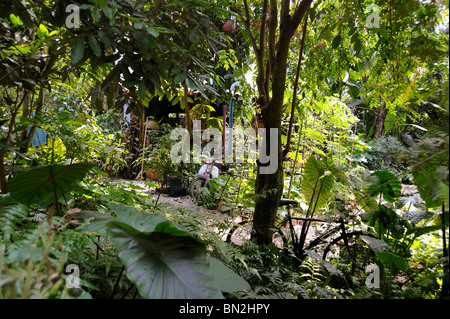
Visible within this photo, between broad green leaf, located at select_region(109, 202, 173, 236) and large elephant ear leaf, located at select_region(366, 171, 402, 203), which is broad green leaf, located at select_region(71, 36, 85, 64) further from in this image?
large elephant ear leaf, located at select_region(366, 171, 402, 203)

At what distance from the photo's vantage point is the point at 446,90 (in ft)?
2.99

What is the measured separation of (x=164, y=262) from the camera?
923 mm

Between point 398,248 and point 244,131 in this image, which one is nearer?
point 398,248

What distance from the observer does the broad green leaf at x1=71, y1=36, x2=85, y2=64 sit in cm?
117

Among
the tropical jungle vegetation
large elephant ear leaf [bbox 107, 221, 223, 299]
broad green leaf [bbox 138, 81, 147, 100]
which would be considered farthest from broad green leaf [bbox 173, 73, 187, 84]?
→ large elephant ear leaf [bbox 107, 221, 223, 299]

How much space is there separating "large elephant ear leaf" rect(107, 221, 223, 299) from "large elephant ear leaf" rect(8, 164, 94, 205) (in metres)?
0.58

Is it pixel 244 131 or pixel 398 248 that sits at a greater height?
pixel 244 131

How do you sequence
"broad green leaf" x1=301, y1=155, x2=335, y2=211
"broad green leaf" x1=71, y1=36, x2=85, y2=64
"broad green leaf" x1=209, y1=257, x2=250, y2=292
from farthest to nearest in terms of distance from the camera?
"broad green leaf" x1=301, y1=155, x2=335, y2=211 → "broad green leaf" x1=71, y1=36, x2=85, y2=64 → "broad green leaf" x1=209, y1=257, x2=250, y2=292

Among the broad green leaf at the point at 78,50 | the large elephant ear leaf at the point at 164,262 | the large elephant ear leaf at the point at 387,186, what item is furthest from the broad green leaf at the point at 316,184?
the broad green leaf at the point at 78,50

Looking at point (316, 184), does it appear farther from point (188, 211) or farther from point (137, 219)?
point (137, 219)

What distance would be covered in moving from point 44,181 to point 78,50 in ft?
2.05
